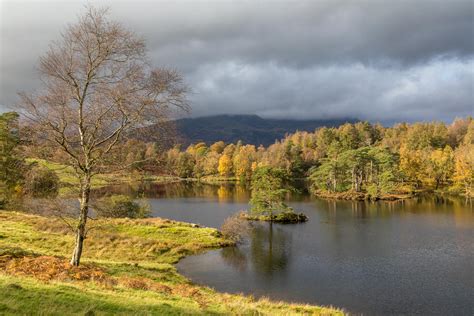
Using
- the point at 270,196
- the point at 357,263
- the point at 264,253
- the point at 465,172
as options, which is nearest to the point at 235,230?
the point at 264,253

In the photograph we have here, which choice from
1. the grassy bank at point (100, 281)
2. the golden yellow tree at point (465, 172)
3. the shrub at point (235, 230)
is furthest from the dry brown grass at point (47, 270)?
the golden yellow tree at point (465, 172)

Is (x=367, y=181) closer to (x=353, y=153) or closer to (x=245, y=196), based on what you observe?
(x=353, y=153)

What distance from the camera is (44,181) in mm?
24391

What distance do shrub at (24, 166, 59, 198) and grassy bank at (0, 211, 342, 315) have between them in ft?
12.9

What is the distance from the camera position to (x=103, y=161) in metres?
24.3

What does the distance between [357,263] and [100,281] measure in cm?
3252

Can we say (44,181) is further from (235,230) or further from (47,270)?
(235,230)

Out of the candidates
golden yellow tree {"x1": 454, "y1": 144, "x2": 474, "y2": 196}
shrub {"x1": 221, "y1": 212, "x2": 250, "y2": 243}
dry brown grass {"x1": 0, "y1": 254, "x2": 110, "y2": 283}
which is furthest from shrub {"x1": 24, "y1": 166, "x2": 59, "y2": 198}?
golden yellow tree {"x1": 454, "y1": 144, "x2": 474, "y2": 196}

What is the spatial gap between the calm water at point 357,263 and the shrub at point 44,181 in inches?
220

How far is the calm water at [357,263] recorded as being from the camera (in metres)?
34.5

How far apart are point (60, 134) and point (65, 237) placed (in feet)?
80.4

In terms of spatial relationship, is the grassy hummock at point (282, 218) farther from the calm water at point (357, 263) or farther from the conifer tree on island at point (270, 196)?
the calm water at point (357, 263)

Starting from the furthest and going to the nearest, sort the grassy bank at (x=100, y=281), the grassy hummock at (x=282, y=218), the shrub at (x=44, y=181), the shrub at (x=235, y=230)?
the grassy hummock at (x=282, y=218) < the shrub at (x=235, y=230) < the shrub at (x=44, y=181) < the grassy bank at (x=100, y=281)

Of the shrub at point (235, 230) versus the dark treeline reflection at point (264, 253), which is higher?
the shrub at point (235, 230)
